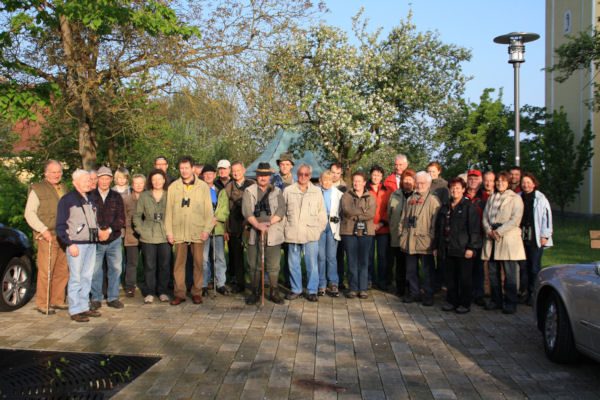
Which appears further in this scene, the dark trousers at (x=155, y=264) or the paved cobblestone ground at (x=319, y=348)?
the dark trousers at (x=155, y=264)

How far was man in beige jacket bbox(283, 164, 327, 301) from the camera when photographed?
8.09 m

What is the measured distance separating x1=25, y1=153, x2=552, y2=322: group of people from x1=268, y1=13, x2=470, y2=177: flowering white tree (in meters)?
10.7

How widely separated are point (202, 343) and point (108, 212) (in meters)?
2.67

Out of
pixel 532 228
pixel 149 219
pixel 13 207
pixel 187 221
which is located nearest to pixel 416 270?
pixel 532 228

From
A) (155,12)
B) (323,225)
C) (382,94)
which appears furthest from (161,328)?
(382,94)

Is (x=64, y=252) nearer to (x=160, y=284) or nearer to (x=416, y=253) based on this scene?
(x=160, y=284)

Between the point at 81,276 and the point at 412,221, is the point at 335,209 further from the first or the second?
the point at 81,276

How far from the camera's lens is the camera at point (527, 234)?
779 cm

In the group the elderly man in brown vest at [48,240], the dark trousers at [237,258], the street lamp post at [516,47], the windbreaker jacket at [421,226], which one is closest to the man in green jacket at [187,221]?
the dark trousers at [237,258]

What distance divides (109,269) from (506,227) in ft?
18.5

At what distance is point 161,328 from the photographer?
6605 millimetres

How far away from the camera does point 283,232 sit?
26.7ft

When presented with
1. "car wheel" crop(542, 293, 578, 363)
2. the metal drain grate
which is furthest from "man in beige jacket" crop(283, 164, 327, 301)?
"car wheel" crop(542, 293, 578, 363)

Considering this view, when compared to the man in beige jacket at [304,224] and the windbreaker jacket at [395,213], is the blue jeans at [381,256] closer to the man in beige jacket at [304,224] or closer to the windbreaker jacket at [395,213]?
the windbreaker jacket at [395,213]
